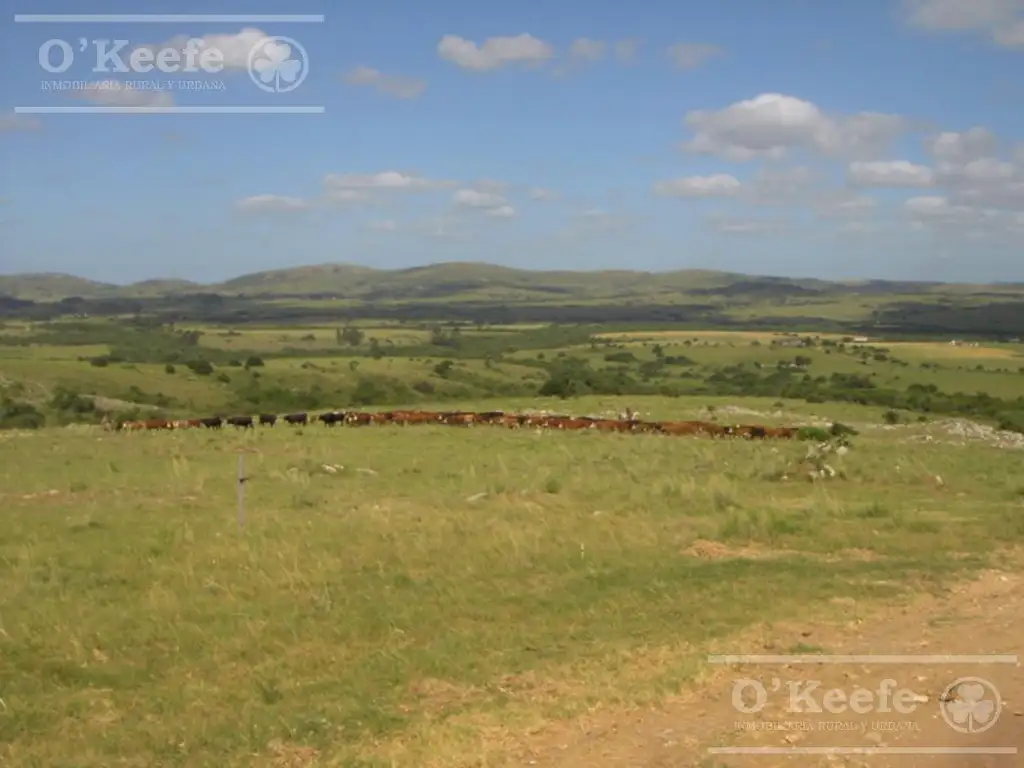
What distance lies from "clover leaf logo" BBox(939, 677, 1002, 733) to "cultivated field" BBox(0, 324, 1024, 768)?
2.91 ft

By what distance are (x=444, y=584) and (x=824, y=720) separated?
5.06 metres

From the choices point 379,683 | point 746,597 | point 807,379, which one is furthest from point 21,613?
point 807,379

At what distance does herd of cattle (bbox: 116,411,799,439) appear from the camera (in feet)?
96.4

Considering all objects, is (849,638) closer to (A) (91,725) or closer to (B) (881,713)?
(B) (881,713)

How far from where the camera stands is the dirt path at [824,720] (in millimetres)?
6934

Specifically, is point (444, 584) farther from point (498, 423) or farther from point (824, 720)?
point (498, 423)

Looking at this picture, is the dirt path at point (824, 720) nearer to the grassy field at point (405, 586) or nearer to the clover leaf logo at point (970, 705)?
the clover leaf logo at point (970, 705)

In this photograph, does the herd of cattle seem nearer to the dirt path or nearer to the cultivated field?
the cultivated field

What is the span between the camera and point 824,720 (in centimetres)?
760

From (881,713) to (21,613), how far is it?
26.6ft

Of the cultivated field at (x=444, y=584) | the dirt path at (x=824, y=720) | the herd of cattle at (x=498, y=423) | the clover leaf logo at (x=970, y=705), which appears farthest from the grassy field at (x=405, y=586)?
the herd of cattle at (x=498, y=423)

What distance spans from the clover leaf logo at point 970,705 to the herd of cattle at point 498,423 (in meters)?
20.5

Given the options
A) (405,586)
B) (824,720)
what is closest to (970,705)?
(824,720)

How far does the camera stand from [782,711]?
7770mm
